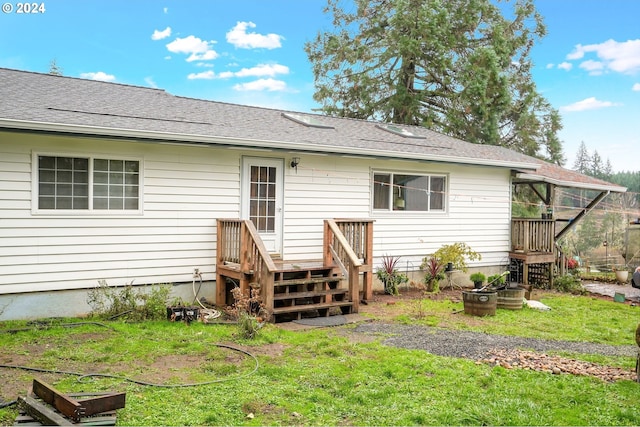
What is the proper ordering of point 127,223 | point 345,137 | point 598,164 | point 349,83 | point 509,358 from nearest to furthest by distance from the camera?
point 509,358 → point 127,223 → point 345,137 → point 349,83 → point 598,164

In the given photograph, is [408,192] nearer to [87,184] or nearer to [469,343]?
[469,343]

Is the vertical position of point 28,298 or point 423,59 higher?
point 423,59

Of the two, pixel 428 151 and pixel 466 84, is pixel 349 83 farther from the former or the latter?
pixel 428 151

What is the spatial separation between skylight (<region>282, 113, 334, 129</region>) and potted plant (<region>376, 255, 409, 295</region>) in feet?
10.6

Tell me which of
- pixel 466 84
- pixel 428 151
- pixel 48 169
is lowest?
pixel 48 169

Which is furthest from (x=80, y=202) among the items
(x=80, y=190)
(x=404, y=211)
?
(x=404, y=211)

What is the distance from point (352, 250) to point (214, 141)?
2.99 m

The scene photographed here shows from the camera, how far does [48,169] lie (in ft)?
23.3

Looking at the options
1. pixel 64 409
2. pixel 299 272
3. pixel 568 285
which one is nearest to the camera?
pixel 64 409

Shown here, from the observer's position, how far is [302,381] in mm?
4617

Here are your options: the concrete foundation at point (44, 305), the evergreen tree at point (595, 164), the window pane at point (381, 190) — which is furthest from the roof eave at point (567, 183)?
the evergreen tree at point (595, 164)

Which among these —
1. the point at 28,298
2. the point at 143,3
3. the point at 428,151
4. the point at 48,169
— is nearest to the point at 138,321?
the point at 28,298

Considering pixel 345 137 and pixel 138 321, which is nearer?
pixel 138 321

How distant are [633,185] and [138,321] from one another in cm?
5517
